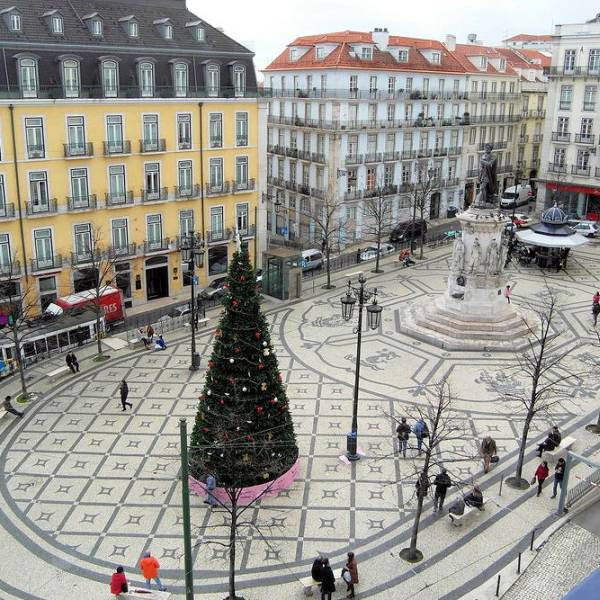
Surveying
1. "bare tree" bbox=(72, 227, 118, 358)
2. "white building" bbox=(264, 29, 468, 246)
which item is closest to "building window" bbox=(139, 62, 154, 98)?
"bare tree" bbox=(72, 227, 118, 358)

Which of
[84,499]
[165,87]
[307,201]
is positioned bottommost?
[84,499]

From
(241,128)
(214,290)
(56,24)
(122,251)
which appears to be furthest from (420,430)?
(56,24)

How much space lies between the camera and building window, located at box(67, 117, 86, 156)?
3230cm

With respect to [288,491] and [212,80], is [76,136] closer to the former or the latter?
[212,80]

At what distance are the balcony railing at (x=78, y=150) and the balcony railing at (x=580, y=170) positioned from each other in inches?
1535

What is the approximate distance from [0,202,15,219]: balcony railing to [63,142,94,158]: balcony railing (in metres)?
3.56

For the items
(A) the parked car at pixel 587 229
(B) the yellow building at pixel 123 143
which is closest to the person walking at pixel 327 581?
(B) the yellow building at pixel 123 143

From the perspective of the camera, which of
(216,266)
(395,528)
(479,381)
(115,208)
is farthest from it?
(216,266)

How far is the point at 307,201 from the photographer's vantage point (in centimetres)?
5019

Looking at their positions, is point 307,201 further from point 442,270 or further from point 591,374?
point 591,374

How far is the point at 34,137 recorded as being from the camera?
1234 inches

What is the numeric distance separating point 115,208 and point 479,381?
2013 cm

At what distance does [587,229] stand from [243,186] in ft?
88.2

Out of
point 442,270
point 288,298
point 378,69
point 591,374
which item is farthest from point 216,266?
point 591,374
